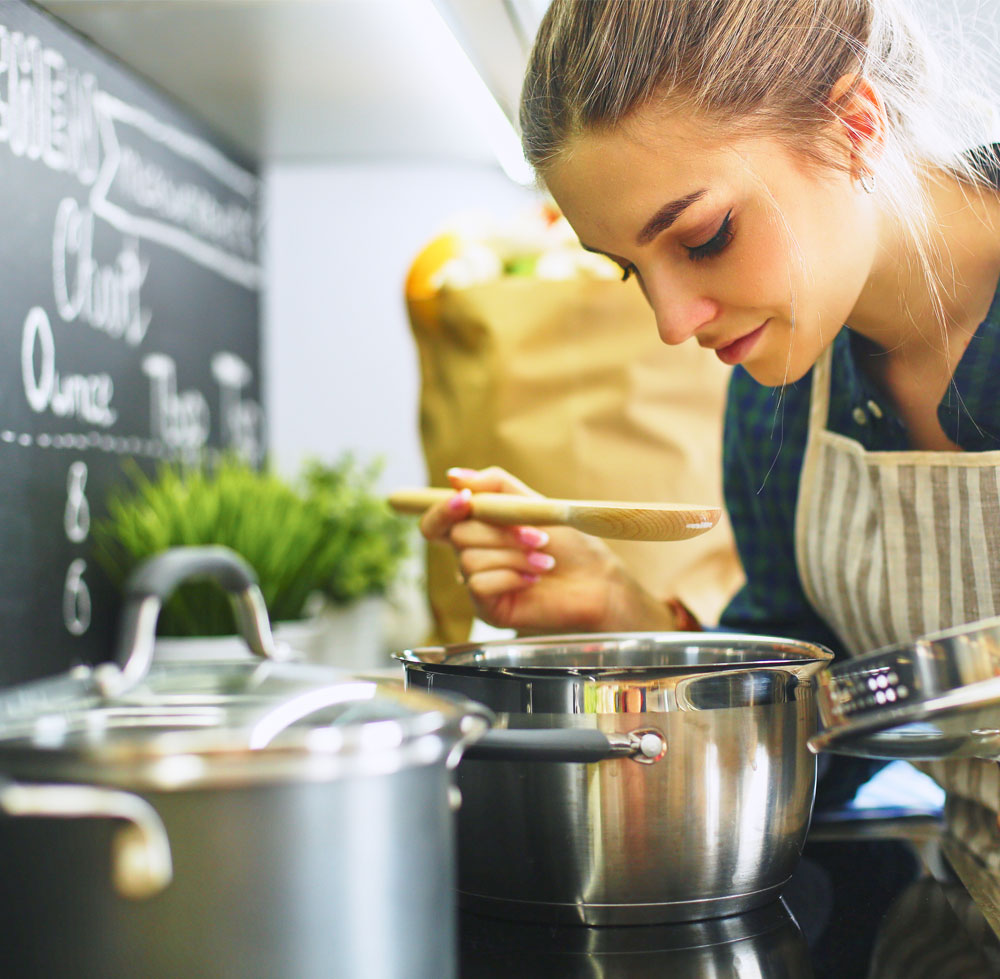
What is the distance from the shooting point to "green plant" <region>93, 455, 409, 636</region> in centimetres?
116

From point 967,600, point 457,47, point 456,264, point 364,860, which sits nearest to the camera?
point 364,860

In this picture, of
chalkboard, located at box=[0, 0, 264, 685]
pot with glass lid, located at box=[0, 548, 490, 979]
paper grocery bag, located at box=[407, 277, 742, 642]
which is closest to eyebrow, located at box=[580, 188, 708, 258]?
pot with glass lid, located at box=[0, 548, 490, 979]

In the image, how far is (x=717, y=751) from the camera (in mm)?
503

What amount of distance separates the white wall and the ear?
1.19 meters

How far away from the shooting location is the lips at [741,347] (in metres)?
0.64

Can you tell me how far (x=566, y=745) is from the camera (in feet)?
1.50

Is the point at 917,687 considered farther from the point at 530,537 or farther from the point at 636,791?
the point at 530,537

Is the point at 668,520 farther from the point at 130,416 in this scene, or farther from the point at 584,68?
the point at 130,416

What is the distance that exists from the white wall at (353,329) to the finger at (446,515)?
37.1 inches

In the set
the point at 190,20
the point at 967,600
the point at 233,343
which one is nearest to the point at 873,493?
the point at 967,600

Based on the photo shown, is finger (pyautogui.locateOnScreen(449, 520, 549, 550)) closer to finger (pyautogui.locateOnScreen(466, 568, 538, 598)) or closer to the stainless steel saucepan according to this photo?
finger (pyautogui.locateOnScreen(466, 568, 538, 598))

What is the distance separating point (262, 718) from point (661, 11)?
44cm

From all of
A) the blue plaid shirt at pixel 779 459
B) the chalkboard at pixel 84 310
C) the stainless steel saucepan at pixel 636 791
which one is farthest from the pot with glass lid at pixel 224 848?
the chalkboard at pixel 84 310

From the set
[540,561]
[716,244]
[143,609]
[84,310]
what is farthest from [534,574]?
[84,310]
